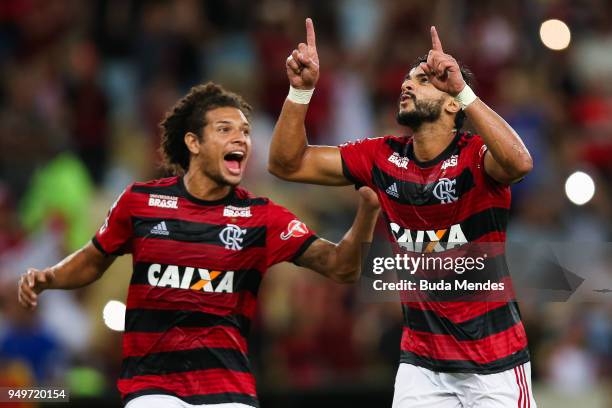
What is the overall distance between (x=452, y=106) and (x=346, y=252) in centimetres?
106

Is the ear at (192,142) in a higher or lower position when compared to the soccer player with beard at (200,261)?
higher

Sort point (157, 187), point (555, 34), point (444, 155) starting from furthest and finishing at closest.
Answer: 1. point (555, 34)
2. point (157, 187)
3. point (444, 155)

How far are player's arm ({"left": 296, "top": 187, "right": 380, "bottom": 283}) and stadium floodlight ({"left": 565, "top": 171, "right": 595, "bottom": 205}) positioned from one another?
495 centimetres

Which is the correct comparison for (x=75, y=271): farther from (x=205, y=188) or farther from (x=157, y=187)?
(x=205, y=188)

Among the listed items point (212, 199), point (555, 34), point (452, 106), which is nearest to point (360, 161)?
point (452, 106)

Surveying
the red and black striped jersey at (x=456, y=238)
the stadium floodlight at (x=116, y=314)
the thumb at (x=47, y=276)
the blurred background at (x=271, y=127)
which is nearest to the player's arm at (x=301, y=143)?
the red and black striped jersey at (x=456, y=238)

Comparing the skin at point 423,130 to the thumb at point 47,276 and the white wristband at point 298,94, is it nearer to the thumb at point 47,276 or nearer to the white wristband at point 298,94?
the white wristband at point 298,94

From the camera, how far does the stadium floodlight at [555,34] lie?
13.4 metres

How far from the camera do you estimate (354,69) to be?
535 inches

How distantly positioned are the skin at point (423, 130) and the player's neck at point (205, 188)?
340 millimetres

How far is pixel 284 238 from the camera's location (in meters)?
7.33

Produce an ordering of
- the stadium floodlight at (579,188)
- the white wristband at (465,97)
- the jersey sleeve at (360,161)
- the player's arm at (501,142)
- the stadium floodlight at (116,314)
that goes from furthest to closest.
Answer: the stadium floodlight at (579,188) < the stadium floodlight at (116,314) < the jersey sleeve at (360,161) < the white wristband at (465,97) < the player's arm at (501,142)

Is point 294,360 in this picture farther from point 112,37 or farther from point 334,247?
point 112,37

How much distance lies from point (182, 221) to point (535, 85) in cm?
691
